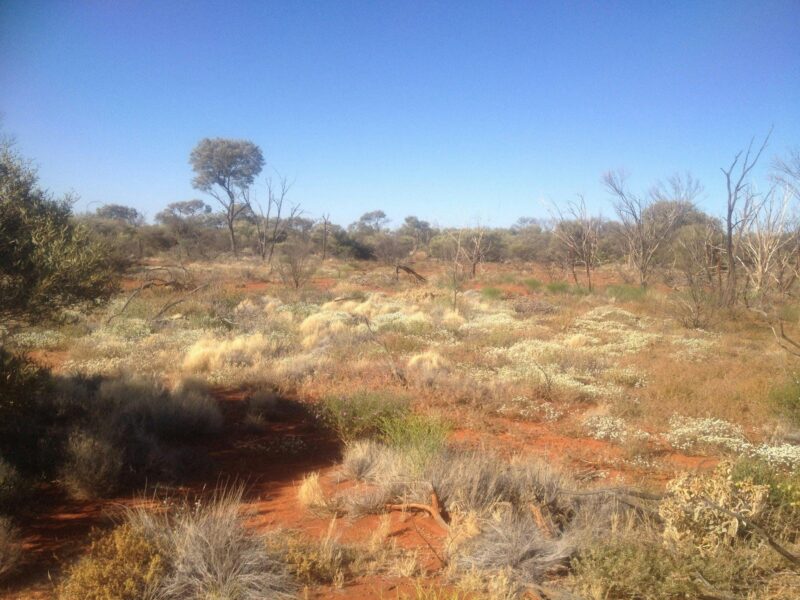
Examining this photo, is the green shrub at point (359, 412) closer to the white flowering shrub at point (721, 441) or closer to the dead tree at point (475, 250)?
the white flowering shrub at point (721, 441)

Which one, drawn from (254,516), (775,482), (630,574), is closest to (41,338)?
(254,516)

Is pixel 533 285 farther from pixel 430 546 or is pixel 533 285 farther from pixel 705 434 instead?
pixel 430 546

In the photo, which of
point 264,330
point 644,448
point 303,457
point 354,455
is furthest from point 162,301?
point 644,448

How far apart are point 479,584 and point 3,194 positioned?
22.2 ft

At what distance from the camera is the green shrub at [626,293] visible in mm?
22377

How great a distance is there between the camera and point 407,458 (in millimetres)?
5219

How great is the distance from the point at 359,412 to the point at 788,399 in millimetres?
6594

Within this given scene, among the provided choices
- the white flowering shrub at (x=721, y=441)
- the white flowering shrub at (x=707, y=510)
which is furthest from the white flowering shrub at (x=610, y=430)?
the white flowering shrub at (x=707, y=510)

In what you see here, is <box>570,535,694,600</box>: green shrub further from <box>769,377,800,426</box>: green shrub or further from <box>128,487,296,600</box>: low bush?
<box>769,377,800,426</box>: green shrub

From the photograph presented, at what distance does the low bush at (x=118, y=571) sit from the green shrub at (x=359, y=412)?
3441 millimetres

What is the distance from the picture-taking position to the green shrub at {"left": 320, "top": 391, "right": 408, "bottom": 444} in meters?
7.06

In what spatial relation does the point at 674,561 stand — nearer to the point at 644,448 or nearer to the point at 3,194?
the point at 644,448

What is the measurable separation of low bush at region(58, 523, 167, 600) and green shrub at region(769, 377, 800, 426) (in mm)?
8493

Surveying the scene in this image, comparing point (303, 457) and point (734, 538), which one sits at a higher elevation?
point (734, 538)
